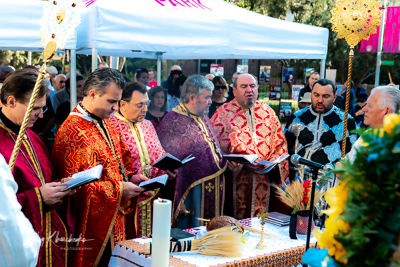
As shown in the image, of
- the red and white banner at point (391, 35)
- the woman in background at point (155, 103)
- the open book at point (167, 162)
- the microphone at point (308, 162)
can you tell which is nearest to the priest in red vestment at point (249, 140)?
the woman in background at point (155, 103)

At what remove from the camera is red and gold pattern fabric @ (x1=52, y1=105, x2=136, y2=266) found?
3.52 m

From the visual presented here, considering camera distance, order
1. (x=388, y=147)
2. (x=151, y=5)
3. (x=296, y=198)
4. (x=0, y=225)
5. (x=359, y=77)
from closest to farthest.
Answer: (x=388, y=147), (x=0, y=225), (x=296, y=198), (x=151, y=5), (x=359, y=77)

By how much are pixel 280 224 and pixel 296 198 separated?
0.30 m

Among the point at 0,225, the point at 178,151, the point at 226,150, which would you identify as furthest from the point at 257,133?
the point at 0,225

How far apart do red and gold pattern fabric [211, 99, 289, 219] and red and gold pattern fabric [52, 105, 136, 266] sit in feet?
6.17

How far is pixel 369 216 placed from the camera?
1195 millimetres

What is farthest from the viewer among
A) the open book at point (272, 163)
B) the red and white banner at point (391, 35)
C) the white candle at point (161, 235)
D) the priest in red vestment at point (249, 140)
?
the red and white banner at point (391, 35)

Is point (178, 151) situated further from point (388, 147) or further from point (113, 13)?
point (388, 147)

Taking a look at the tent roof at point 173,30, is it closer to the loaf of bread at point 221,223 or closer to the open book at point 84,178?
the open book at point 84,178

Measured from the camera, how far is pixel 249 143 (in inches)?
208

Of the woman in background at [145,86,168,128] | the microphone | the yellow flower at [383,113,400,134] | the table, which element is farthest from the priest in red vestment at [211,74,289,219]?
the yellow flower at [383,113,400,134]

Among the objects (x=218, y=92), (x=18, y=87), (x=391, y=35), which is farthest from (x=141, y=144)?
(x=391, y=35)

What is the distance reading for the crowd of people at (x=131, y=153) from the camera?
9.86ft

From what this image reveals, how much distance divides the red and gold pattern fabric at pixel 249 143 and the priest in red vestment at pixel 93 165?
183 centimetres
